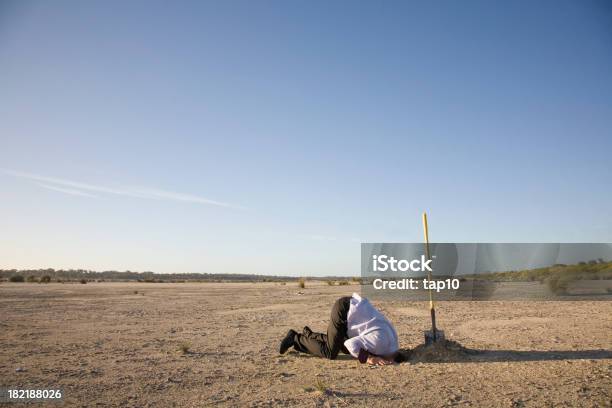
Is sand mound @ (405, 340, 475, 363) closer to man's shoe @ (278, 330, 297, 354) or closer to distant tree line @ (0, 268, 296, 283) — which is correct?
man's shoe @ (278, 330, 297, 354)

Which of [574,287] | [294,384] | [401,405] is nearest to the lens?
[401,405]

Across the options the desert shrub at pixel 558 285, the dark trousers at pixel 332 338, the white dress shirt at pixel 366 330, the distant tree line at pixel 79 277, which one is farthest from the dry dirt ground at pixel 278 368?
the distant tree line at pixel 79 277

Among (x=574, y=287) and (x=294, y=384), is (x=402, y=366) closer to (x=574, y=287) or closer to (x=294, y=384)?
(x=294, y=384)

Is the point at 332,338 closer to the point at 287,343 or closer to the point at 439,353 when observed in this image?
the point at 287,343

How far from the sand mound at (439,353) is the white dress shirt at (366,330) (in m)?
0.65

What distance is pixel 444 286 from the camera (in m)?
34.6

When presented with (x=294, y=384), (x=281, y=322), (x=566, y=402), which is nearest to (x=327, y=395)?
(x=294, y=384)

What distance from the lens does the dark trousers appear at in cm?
748

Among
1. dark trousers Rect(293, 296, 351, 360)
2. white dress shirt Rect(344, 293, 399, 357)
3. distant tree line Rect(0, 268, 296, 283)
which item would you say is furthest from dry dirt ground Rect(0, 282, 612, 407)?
distant tree line Rect(0, 268, 296, 283)

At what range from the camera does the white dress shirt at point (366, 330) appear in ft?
24.2

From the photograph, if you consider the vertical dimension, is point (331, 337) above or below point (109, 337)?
above

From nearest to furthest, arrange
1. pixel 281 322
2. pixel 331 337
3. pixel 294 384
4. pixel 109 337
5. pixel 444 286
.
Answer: pixel 294 384
pixel 331 337
pixel 109 337
pixel 281 322
pixel 444 286

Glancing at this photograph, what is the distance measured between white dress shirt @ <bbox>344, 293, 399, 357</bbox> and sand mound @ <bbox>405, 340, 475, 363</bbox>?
654 mm

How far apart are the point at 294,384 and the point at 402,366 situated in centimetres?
194
